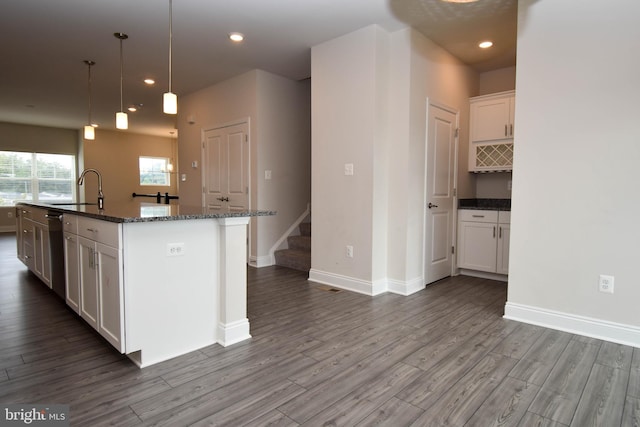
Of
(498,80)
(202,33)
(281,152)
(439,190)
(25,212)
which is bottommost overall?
(25,212)

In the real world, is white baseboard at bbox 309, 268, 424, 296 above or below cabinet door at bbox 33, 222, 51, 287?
below

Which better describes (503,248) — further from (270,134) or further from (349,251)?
(270,134)

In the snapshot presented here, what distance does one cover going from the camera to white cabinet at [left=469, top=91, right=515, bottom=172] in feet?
14.3

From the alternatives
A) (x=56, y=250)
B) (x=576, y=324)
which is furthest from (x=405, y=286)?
(x=56, y=250)

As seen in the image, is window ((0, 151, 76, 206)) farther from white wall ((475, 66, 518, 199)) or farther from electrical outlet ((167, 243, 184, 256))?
white wall ((475, 66, 518, 199))

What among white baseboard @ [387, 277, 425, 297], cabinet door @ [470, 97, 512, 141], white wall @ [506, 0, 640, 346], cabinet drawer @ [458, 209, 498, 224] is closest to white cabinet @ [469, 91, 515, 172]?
cabinet door @ [470, 97, 512, 141]

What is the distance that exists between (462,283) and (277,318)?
2340mm

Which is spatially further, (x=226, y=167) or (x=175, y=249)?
(x=226, y=167)

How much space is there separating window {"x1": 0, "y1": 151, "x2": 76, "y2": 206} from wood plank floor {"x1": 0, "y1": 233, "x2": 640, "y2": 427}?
25.6 ft

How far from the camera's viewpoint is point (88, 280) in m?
2.57

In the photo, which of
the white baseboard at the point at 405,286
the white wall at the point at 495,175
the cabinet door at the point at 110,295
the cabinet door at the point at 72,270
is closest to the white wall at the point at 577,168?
the white baseboard at the point at 405,286

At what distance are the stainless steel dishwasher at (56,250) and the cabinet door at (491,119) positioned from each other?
4578 mm

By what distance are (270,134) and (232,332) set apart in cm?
322

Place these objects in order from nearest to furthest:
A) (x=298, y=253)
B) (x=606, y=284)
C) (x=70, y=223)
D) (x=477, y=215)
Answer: (x=606, y=284) < (x=70, y=223) < (x=477, y=215) < (x=298, y=253)
